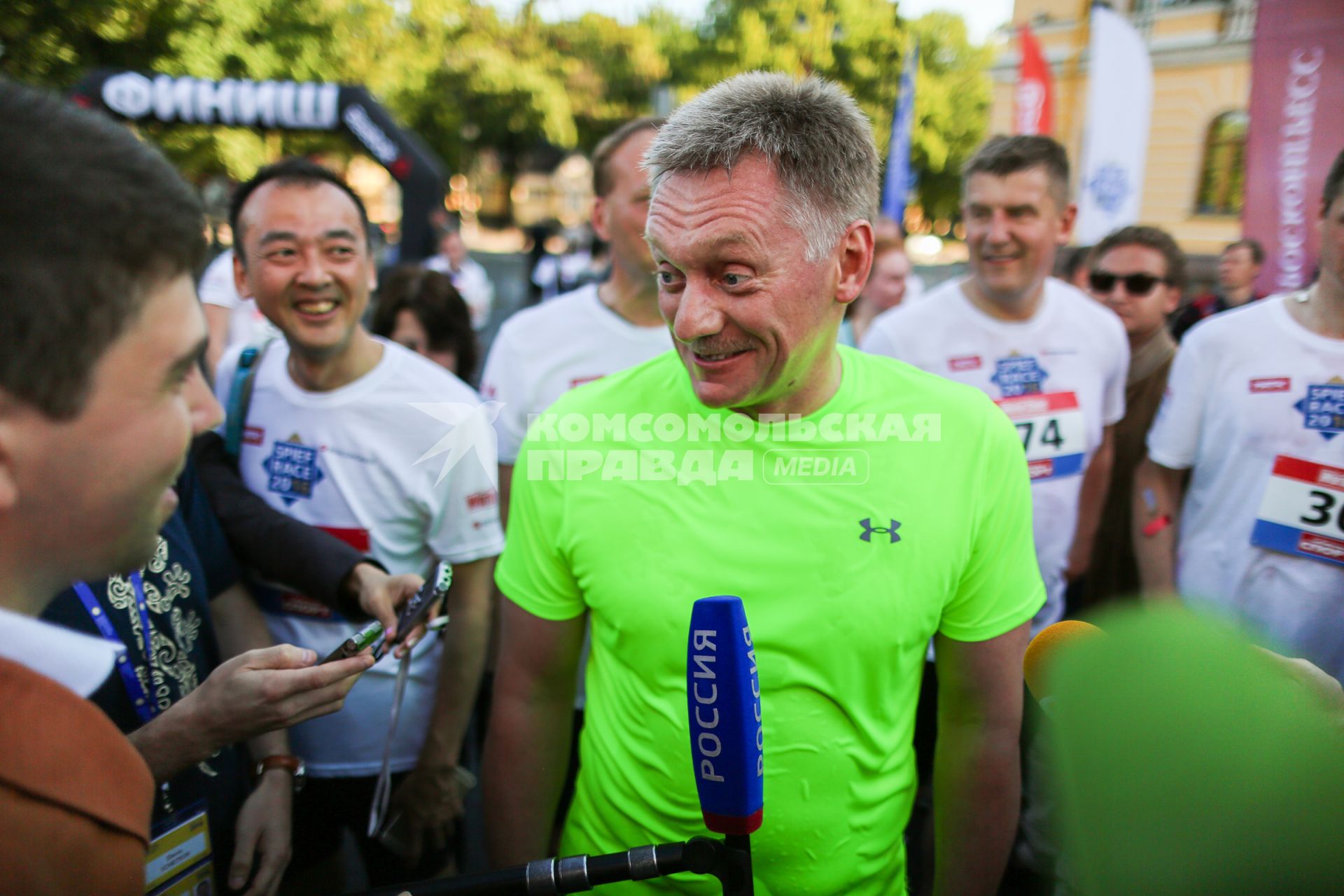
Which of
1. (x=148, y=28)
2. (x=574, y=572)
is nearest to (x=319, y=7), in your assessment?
(x=148, y=28)

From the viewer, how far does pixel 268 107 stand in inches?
404

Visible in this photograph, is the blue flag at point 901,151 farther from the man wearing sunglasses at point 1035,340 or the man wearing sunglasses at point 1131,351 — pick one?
the man wearing sunglasses at point 1035,340

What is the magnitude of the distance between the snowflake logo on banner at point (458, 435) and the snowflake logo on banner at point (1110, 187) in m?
7.73

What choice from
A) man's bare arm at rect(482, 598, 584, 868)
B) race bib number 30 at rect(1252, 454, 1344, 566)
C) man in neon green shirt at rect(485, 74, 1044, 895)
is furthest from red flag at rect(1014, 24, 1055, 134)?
man's bare arm at rect(482, 598, 584, 868)

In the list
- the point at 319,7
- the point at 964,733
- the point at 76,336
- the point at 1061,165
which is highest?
the point at 319,7

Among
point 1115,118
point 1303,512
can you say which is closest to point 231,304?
point 1303,512

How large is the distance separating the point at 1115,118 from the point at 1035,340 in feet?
Result: 21.8

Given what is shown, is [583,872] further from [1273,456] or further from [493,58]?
[493,58]

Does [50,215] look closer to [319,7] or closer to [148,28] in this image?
[148,28]

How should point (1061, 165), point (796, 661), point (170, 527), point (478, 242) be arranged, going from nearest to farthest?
point (796, 661), point (170, 527), point (1061, 165), point (478, 242)

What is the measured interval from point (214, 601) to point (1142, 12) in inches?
886

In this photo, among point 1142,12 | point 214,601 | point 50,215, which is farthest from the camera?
point 1142,12

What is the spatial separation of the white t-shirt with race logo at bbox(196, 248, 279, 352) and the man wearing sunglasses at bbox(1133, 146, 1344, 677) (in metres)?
4.63

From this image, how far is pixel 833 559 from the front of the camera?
149cm
